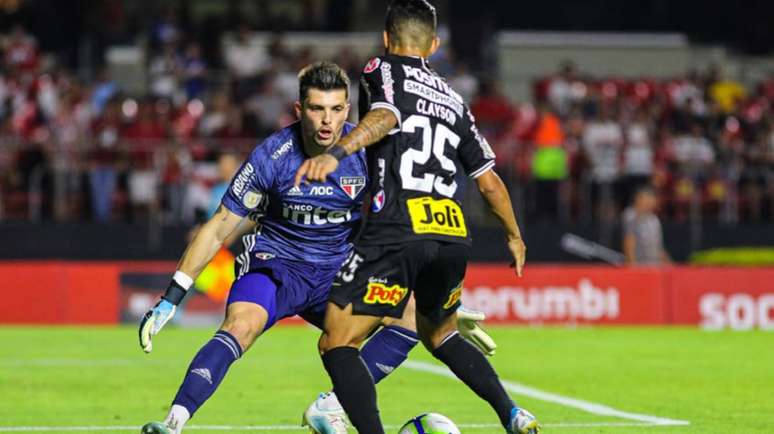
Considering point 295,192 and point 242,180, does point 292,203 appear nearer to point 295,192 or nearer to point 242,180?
point 295,192

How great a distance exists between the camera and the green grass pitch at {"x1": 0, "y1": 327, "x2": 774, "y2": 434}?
964cm

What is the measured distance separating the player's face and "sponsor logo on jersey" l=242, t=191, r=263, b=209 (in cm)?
44

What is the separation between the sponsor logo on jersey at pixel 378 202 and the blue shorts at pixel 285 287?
0.90m

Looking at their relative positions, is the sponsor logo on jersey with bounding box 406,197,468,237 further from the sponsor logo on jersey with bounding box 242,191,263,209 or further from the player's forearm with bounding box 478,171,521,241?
the sponsor logo on jersey with bounding box 242,191,263,209

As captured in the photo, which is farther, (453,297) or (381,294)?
(453,297)

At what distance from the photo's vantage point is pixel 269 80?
79.4 ft

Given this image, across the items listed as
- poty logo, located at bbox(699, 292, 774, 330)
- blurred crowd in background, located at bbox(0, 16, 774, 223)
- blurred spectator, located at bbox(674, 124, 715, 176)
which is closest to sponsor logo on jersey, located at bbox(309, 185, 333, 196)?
blurred crowd in background, located at bbox(0, 16, 774, 223)

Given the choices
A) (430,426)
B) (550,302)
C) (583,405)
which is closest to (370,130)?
(430,426)

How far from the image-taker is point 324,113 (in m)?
7.82

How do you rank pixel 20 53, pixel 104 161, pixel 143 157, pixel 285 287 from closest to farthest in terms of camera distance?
1. pixel 285 287
2. pixel 104 161
3. pixel 143 157
4. pixel 20 53

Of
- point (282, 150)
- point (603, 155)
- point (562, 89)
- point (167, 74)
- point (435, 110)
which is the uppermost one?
point (435, 110)

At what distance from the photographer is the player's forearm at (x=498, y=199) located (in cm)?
764

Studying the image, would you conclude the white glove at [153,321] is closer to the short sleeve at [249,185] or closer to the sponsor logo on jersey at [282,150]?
the short sleeve at [249,185]

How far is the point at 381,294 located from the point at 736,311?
1475 cm
